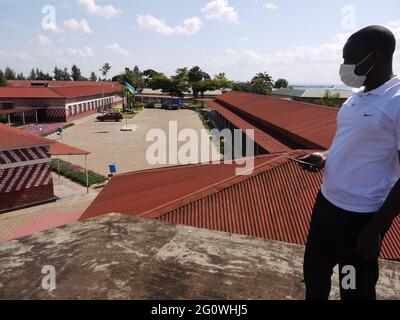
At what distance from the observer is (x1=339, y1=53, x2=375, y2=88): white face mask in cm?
176

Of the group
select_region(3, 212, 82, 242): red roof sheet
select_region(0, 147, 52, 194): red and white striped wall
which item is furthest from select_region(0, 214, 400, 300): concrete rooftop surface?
select_region(0, 147, 52, 194): red and white striped wall

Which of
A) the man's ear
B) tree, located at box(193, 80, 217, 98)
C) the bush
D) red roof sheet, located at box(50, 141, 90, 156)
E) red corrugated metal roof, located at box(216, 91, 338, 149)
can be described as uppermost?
tree, located at box(193, 80, 217, 98)

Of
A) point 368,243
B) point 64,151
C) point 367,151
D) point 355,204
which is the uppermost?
point 367,151

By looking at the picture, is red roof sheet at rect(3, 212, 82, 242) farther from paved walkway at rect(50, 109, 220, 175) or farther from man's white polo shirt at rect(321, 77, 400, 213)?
man's white polo shirt at rect(321, 77, 400, 213)

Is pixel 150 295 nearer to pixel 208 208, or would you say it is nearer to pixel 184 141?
pixel 208 208

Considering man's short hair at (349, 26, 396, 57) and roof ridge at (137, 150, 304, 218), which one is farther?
roof ridge at (137, 150, 304, 218)

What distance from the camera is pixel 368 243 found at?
1.59 m

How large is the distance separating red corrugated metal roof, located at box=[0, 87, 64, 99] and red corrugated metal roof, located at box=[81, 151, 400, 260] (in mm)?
36068

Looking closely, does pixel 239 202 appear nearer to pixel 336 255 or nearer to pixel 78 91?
pixel 336 255

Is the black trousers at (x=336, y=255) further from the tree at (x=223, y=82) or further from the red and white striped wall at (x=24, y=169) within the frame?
the tree at (x=223, y=82)

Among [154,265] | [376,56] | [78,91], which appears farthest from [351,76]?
[78,91]

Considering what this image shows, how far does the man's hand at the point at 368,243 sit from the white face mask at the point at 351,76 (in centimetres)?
A: 70

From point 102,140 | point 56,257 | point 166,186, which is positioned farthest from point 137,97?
point 56,257

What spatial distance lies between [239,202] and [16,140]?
11.0 metres
